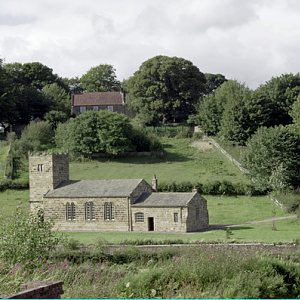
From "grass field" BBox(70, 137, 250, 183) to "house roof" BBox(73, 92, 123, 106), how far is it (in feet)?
82.6

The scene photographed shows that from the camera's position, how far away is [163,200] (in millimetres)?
36719

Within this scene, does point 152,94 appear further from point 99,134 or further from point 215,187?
point 215,187

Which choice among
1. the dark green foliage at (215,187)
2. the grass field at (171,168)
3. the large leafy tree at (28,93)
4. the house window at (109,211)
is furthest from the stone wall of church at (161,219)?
the large leafy tree at (28,93)

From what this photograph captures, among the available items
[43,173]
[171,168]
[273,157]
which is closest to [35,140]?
[171,168]

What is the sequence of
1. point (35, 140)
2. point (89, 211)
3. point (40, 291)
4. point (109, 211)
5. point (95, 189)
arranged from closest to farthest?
point (40, 291) < point (109, 211) < point (89, 211) < point (95, 189) < point (35, 140)

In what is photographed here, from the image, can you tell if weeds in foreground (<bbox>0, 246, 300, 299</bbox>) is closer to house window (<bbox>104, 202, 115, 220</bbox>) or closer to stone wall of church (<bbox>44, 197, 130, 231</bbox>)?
stone wall of church (<bbox>44, 197, 130, 231</bbox>)

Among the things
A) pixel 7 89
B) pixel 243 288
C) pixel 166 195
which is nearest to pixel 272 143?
pixel 166 195

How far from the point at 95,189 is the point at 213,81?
8048 centimetres

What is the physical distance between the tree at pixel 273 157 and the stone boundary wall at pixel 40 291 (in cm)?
3893

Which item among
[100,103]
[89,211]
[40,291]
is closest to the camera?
[40,291]

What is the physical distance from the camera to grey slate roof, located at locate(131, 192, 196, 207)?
35875 mm

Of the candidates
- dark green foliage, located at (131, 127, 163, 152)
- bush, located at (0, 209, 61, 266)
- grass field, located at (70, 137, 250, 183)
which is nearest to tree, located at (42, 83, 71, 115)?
dark green foliage, located at (131, 127, 163, 152)

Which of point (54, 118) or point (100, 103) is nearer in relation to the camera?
point (54, 118)

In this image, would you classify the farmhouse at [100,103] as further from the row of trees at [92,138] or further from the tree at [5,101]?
the row of trees at [92,138]
